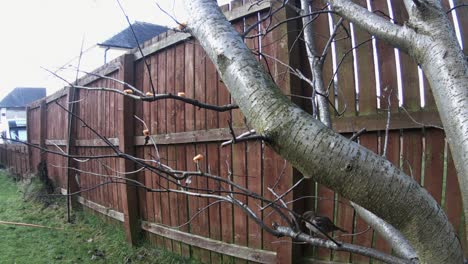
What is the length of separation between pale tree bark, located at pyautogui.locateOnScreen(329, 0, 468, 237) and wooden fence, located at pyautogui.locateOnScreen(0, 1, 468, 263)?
0.45m

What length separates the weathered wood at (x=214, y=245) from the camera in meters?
2.97

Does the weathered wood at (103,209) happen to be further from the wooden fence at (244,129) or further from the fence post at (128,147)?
the fence post at (128,147)

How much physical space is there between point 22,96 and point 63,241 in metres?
40.7

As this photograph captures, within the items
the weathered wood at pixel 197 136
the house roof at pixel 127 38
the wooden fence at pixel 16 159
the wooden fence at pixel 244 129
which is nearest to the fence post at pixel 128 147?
the wooden fence at pixel 244 129

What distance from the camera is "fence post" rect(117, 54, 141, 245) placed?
448 cm

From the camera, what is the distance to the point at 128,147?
451 centimetres

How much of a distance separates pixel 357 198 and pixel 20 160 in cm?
1258

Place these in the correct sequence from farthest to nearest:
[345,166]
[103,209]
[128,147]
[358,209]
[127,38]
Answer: [127,38] < [103,209] < [128,147] < [358,209] < [345,166]

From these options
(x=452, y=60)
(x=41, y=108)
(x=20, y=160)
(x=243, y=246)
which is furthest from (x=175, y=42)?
(x=20, y=160)

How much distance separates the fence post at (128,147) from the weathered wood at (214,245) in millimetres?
204

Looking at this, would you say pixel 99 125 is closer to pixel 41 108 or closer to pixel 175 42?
pixel 175 42

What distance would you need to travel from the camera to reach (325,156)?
0.72 m

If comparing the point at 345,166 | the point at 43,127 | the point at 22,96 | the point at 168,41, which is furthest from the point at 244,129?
the point at 22,96

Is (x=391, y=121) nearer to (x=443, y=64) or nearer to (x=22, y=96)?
(x=443, y=64)
